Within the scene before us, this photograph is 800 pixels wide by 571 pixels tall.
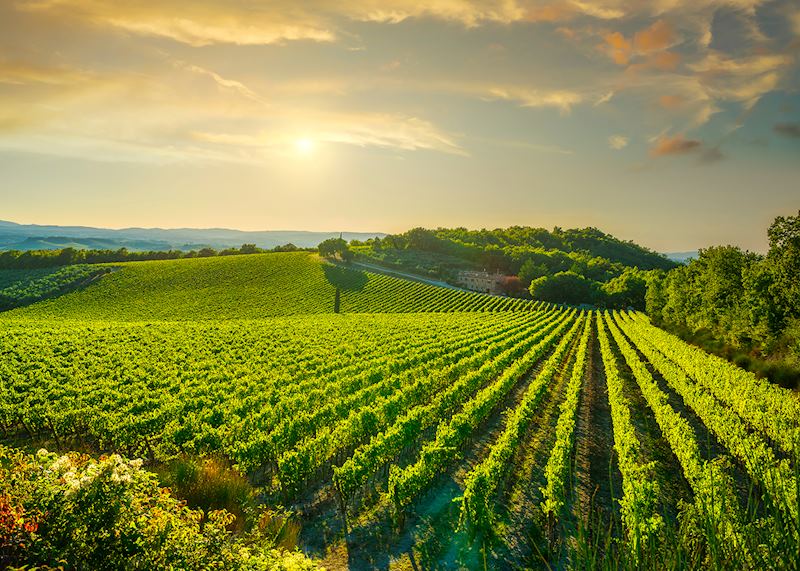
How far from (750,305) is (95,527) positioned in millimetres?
54457

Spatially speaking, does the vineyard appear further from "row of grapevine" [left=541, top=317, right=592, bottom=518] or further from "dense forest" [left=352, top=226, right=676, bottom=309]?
"dense forest" [left=352, top=226, right=676, bottom=309]

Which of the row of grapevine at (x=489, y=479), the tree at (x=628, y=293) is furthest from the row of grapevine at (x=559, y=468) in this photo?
the tree at (x=628, y=293)

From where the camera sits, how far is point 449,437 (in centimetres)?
1922

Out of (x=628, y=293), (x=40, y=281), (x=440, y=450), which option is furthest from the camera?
(x=628, y=293)

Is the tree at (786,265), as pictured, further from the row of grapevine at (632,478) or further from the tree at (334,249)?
the tree at (334,249)

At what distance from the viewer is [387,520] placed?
15617 millimetres

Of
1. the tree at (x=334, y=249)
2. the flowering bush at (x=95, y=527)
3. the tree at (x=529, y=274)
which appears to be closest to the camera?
the flowering bush at (x=95, y=527)

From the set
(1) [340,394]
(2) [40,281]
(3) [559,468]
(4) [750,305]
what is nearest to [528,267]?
(4) [750,305]

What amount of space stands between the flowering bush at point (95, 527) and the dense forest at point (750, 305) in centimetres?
4163

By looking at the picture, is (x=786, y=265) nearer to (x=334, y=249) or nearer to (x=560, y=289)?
(x=560, y=289)

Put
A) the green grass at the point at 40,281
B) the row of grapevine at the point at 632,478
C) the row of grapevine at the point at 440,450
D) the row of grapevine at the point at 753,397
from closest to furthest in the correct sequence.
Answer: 1. the row of grapevine at the point at 632,478
2. the row of grapevine at the point at 440,450
3. the row of grapevine at the point at 753,397
4. the green grass at the point at 40,281

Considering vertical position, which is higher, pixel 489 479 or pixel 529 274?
pixel 529 274

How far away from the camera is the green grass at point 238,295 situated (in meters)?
94.0

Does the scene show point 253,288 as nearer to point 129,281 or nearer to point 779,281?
point 129,281
